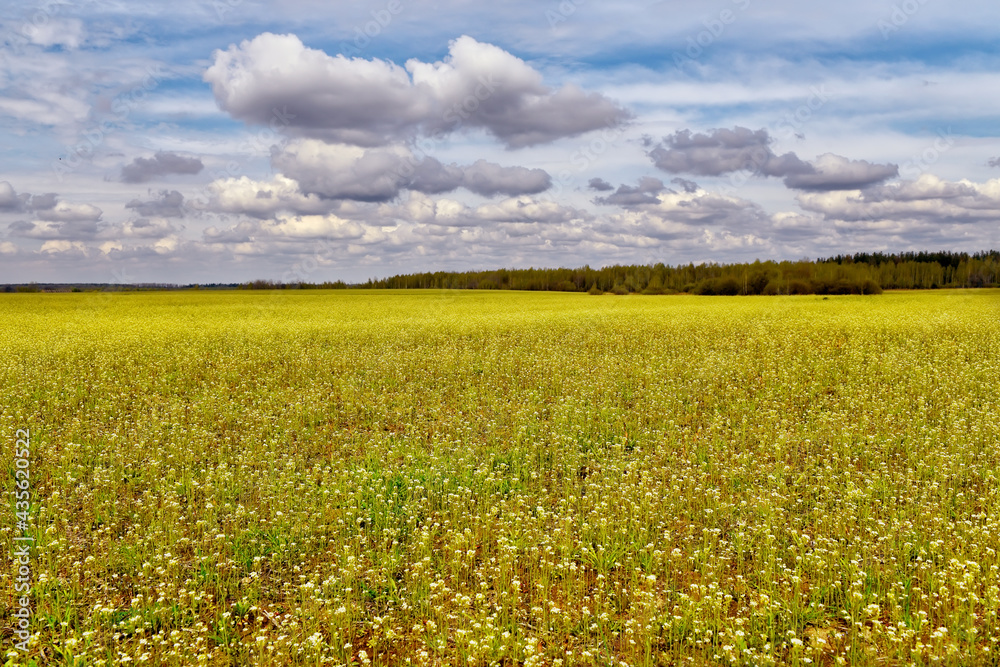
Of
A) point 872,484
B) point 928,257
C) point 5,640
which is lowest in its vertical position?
point 5,640

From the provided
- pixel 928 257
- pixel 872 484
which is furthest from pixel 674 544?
pixel 928 257

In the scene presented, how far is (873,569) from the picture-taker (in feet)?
21.9

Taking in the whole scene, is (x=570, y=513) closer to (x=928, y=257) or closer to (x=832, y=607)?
(x=832, y=607)

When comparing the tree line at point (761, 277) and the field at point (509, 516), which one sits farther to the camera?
the tree line at point (761, 277)

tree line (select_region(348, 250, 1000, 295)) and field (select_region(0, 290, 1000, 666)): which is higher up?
tree line (select_region(348, 250, 1000, 295))

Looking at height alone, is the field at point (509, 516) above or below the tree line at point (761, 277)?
below

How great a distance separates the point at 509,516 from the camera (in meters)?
7.81

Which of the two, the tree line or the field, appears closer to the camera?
the field

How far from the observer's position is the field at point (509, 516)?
18.4 ft

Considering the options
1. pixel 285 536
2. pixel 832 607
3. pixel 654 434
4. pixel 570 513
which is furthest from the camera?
pixel 654 434

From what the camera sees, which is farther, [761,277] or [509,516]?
[761,277]

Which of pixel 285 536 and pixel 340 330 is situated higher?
pixel 340 330

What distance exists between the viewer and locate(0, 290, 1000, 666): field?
559cm

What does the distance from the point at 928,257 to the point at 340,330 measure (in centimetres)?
15187
